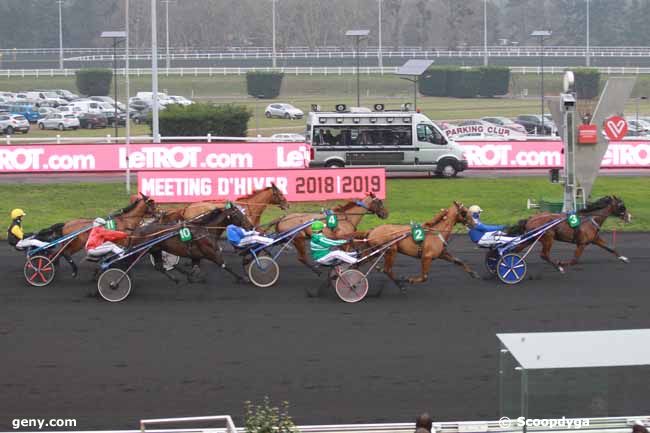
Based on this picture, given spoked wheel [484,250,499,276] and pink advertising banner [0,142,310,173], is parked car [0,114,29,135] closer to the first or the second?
pink advertising banner [0,142,310,173]

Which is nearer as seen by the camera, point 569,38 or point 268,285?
point 268,285

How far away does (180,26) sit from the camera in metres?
87.4

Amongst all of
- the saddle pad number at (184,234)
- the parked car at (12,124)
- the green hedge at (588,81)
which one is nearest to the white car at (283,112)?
the parked car at (12,124)

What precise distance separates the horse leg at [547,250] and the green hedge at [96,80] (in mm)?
55278

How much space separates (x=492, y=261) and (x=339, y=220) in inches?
96.2

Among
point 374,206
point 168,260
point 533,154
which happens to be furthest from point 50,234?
point 533,154

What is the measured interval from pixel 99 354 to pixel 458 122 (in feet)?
137

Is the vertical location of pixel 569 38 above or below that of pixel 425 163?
above

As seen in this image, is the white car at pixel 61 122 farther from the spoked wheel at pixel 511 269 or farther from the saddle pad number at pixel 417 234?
the saddle pad number at pixel 417 234

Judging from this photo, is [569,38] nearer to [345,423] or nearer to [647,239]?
[647,239]

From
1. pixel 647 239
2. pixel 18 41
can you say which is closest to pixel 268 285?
pixel 647 239

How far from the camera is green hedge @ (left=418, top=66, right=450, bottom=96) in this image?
7194 cm

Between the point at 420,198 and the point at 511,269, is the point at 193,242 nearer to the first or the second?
the point at 511,269

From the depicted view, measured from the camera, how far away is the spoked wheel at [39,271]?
16.9 meters
